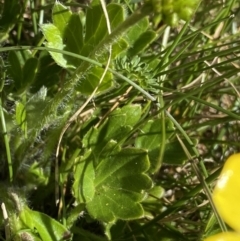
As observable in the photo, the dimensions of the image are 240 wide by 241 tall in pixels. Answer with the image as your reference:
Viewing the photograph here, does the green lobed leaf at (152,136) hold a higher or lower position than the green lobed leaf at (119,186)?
higher

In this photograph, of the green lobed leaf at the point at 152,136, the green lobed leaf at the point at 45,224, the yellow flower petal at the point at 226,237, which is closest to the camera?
the yellow flower petal at the point at 226,237

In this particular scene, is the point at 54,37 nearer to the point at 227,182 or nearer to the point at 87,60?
the point at 87,60

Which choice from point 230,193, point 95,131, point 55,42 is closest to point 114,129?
point 95,131

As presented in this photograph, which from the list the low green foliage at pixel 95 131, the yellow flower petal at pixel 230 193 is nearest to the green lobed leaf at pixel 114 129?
the low green foliage at pixel 95 131

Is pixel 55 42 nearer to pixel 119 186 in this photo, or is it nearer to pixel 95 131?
pixel 95 131

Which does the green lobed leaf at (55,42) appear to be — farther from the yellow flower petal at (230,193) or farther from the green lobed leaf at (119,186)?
the yellow flower petal at (230,193)

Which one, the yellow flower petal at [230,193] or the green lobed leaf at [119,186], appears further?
the green lobed leaf at [119,186]

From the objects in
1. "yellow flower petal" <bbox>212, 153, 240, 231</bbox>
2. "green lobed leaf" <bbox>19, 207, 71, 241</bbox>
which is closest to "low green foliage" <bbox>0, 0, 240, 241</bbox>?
"green lobed leaf" <bbox>19, 207, 71, 241</bbox>

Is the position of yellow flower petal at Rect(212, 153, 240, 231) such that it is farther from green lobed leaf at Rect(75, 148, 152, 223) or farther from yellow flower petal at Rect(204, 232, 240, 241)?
green lobed leaf at Rect(75, 148, 152, 223)

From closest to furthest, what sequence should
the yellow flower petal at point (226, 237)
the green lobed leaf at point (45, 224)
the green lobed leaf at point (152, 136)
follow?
the yellow flower petal at point (226, 237) < the green lobed leaf at point (45, 224) < the green lobed leaf at point (152, 136)
